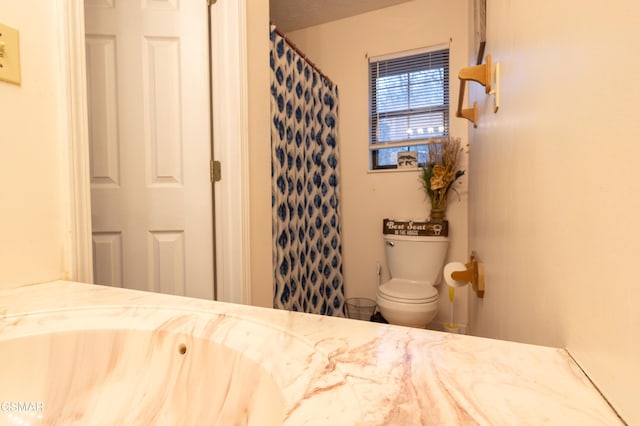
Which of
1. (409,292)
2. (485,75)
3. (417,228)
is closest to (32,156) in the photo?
(485,75)

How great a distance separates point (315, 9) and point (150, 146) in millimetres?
1800

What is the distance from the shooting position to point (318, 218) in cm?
228

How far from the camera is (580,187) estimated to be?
1.09 ft

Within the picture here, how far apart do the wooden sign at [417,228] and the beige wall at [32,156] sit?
1920 millimetres

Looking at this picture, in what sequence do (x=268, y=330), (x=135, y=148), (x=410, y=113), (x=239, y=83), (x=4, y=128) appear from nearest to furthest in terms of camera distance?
(x=268, y=330), (x=4, y=128), (x=239, y=83), (x=135, y=148), (x=410, y=113)

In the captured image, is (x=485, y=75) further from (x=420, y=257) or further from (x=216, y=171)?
(x=420, y=257)

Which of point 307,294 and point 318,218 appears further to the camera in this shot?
point 318,218

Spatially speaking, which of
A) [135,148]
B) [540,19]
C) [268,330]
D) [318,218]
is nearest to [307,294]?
[318,218]

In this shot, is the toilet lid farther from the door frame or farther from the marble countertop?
the marble countertop

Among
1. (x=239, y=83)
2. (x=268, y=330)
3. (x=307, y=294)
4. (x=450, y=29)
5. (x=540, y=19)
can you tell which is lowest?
(x=307, y=294)

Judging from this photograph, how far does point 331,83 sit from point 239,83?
136 cm

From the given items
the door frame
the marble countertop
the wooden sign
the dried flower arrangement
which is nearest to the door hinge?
the door frame

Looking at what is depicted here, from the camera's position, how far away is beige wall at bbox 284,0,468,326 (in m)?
2.25

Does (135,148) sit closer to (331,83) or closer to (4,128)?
(4,128)
